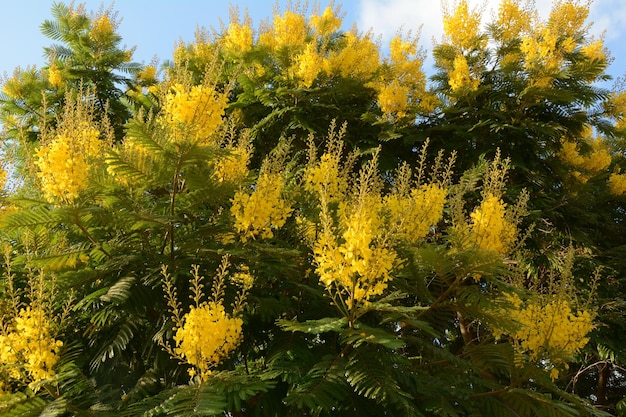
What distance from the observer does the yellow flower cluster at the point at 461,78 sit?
7141 millimetres

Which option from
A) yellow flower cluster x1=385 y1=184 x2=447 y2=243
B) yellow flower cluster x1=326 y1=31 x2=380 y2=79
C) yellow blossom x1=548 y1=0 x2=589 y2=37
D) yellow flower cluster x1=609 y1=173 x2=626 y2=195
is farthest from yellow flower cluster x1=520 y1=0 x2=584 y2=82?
yellow flower cluster x1=385 y1=184 x2=447 y2=243

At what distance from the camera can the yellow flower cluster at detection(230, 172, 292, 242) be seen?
3736 mm

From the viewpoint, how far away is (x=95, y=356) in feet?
11.9

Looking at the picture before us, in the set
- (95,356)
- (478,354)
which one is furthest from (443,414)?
(95,356)

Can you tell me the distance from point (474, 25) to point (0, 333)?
7109 mm

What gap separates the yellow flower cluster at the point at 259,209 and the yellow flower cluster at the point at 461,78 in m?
4.11

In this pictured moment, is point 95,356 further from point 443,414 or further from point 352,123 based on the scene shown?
point 352,123

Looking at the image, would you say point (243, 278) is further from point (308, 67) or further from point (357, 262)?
point (308, 67)

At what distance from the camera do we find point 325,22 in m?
Result: 8.01

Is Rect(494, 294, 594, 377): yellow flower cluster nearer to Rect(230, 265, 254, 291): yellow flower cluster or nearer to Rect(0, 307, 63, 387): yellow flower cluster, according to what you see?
Rect(230, 265, 254, 291): yellow flower cluster

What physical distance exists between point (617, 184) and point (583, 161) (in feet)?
2.99

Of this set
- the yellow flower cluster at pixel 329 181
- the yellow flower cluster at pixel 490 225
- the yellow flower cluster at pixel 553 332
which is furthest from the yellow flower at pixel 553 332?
the yellow flower cluster at pixel 329 181

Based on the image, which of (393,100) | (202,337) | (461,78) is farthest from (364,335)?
(461,78)

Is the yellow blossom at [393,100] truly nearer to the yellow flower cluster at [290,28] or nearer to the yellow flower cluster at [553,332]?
the yellow flower cluster at [290,28]
